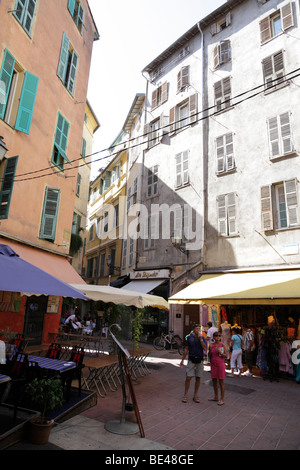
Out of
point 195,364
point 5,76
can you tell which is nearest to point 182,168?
point 5,76

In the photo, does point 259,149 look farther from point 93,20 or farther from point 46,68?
point 93,20

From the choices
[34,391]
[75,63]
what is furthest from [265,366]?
[75,63]

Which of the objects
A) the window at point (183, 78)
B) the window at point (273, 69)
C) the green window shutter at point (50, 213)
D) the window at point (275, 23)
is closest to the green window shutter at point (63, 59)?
the green window shutter at point (50, 213)

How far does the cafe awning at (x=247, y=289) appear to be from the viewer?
9336 millimetres

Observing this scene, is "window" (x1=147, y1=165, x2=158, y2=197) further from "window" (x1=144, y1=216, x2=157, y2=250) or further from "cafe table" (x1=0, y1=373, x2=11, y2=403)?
"cafe table" (x1=0, y1=373, x2=11, y2=403)

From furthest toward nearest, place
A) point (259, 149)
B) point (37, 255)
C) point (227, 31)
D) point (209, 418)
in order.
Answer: point (227, 31) → point (259, 149) → point (37, 255) → point (209, 418)

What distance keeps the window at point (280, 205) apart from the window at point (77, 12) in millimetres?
12421

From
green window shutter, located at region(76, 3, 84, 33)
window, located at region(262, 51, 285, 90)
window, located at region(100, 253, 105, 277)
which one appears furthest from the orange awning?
window, located at region(100, 253, 105, 277)

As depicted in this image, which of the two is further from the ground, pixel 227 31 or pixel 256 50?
pixel 227 31

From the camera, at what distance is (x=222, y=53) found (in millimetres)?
15852

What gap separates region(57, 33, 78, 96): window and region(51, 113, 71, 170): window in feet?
6.31

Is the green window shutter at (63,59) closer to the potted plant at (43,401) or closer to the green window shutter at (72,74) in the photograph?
the green window shutter at (72,74)

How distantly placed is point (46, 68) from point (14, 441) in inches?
503

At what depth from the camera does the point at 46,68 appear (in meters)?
11.8
